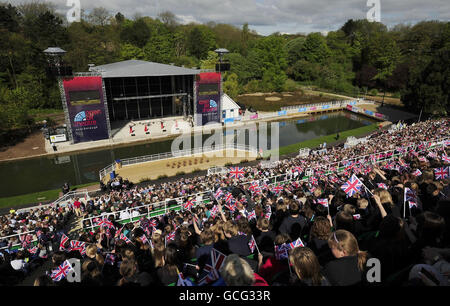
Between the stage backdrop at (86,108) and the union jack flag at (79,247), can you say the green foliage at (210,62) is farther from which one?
the union jack flag at (79,247)

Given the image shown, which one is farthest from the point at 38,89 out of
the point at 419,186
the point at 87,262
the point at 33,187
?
the point at 419,186

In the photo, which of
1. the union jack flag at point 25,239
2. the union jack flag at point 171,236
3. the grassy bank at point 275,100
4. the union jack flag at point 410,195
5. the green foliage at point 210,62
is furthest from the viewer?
the green foliage at point 210,62

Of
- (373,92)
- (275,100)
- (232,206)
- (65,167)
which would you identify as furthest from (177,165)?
(373,92)

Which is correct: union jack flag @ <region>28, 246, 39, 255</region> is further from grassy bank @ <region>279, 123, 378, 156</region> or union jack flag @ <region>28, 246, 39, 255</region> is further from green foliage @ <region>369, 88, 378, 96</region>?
green foliage @ <region>369, 88, 378, 96</region>

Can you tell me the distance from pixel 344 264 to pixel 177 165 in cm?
2220

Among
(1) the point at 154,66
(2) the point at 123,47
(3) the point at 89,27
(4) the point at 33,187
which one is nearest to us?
(4) the point at 33,187

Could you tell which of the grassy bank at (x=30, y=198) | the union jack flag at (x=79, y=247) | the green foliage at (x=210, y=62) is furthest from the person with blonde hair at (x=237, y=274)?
the green foliage at (x=210, y=62)

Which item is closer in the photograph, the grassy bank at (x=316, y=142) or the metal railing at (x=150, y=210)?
the metal railing at (x=150, y=210)

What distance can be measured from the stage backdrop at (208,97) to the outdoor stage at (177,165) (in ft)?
38.1

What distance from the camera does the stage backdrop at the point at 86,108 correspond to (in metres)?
29.0

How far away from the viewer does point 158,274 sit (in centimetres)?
419

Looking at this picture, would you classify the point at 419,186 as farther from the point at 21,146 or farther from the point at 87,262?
the point at 21,146

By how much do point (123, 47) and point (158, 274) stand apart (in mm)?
62864
